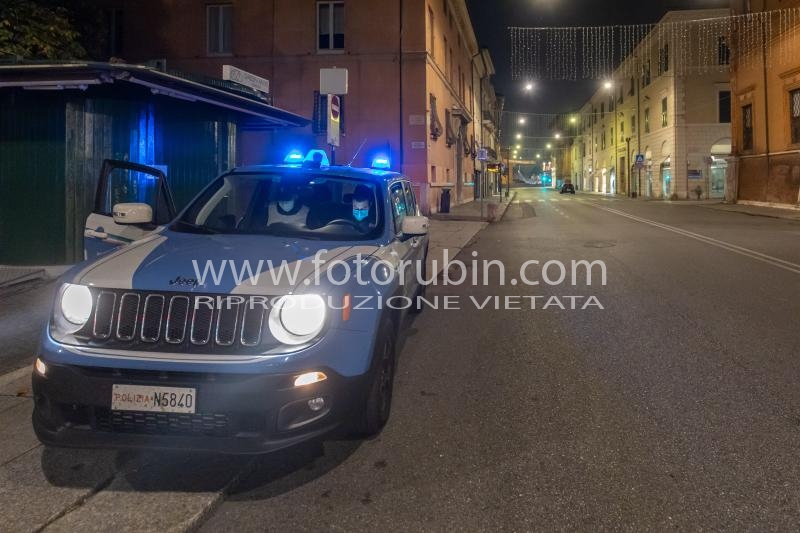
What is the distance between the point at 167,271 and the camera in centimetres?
337

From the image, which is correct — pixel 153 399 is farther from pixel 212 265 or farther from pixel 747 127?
pixel 747 127

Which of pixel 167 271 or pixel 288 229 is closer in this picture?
pixel 167 271

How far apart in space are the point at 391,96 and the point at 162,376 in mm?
23699

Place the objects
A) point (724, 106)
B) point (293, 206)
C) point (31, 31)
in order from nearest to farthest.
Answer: point (293, 206) → point (31, 31) → point (724, 106)

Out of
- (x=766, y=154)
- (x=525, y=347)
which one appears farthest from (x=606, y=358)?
(x=766, y=154)

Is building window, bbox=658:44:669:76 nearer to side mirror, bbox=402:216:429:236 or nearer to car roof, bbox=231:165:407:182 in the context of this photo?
car roof, bbox=231:165:407:182

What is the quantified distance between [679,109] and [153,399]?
49.8 m

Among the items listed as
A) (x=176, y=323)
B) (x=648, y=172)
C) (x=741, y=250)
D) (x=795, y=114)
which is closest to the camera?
(x=176, y=323)

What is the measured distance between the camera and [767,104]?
31.6 m

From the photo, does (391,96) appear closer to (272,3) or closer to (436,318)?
(272,3)

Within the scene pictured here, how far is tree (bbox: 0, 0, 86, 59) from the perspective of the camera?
14.2 m

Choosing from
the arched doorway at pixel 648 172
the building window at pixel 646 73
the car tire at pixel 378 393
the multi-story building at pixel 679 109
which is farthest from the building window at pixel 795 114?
the car tire at pixel 378 393

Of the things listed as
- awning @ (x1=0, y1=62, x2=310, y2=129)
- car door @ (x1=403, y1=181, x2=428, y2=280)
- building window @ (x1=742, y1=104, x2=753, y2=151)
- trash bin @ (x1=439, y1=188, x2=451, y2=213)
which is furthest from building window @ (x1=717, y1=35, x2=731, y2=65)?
car door @ (x1=403, y1=181, x2=428, y2=280)

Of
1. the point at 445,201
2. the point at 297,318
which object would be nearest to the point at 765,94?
the point at 445,201
